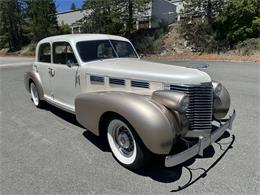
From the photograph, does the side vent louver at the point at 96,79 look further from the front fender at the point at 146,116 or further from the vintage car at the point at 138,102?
the front fender at the point at 146,116

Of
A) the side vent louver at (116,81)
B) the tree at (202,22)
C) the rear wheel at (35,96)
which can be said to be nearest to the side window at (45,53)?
the rear wheel at (35,96)

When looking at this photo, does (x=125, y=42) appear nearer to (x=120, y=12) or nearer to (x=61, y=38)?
(x=61, y=38)

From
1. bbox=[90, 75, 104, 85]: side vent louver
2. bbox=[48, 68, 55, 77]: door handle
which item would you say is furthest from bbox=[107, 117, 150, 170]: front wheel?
bbox=[48, 68, 55, 77]: door handle

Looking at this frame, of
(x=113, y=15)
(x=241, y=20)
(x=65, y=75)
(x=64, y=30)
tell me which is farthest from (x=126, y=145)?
(x=64, y=30)

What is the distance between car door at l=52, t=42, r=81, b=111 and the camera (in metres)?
5.10

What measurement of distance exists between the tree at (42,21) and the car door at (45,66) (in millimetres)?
35478

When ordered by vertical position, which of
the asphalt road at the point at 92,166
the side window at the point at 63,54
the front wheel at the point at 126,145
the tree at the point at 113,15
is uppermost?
the tree at the point at 113,15

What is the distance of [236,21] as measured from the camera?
2034 cm

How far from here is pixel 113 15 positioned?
27203mm

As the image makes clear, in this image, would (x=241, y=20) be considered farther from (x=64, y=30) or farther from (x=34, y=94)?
(x=64, y=30)

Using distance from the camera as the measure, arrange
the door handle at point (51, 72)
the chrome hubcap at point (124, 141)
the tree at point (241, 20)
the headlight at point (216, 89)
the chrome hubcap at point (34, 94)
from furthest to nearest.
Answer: the tree at point (241, 20)
the chrome hubcap at point (34, 94)
the door handle at point (51, 72)
the headlight at point (216, 89)
the chrome hubcap at point (124, 141)

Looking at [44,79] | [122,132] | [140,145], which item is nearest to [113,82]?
[122,132]

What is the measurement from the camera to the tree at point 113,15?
88.6 ft

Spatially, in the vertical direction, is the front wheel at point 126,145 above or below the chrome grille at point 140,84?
below
